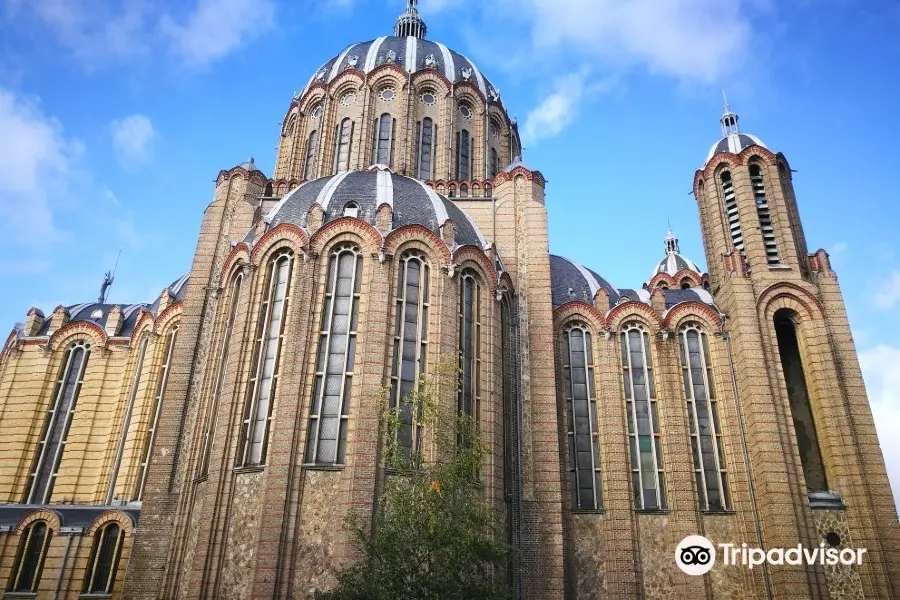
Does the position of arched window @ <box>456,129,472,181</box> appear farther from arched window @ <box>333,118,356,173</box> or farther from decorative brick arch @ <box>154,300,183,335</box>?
decorative brick arch @ <box>154,300,183,335</box>

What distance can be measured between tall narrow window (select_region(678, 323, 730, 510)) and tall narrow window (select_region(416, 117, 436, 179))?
1589 centimetres

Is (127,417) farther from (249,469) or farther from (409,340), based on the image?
→ (409,340)

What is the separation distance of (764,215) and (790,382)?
7.83 meters

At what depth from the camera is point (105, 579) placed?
27.2 metres

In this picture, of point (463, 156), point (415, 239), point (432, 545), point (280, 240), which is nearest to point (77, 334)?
point (280, 240)

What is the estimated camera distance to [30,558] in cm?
2766

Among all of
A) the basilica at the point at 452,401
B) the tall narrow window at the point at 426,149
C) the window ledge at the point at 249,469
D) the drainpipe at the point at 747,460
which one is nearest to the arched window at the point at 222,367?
the basilica at the point at 452,401

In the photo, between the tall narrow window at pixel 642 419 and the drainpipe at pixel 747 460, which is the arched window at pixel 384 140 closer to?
the tall narrow window at pixel 642 419

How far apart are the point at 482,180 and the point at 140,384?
19495 mm

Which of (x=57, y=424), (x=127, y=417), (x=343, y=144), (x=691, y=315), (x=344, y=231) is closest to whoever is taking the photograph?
(x=344, y=231)

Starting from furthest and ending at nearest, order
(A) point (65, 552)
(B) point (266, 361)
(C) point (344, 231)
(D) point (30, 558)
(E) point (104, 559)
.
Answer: (D) point (30, 558) < (E) point (104, 559) < (A) point (65, 552) < (C) point (344, 231) < (B) point (266, 361)

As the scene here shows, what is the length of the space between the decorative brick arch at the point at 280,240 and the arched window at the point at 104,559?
1307 centimetres

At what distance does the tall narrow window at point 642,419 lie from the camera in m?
26.8

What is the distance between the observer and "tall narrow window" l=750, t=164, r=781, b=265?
3027cm
